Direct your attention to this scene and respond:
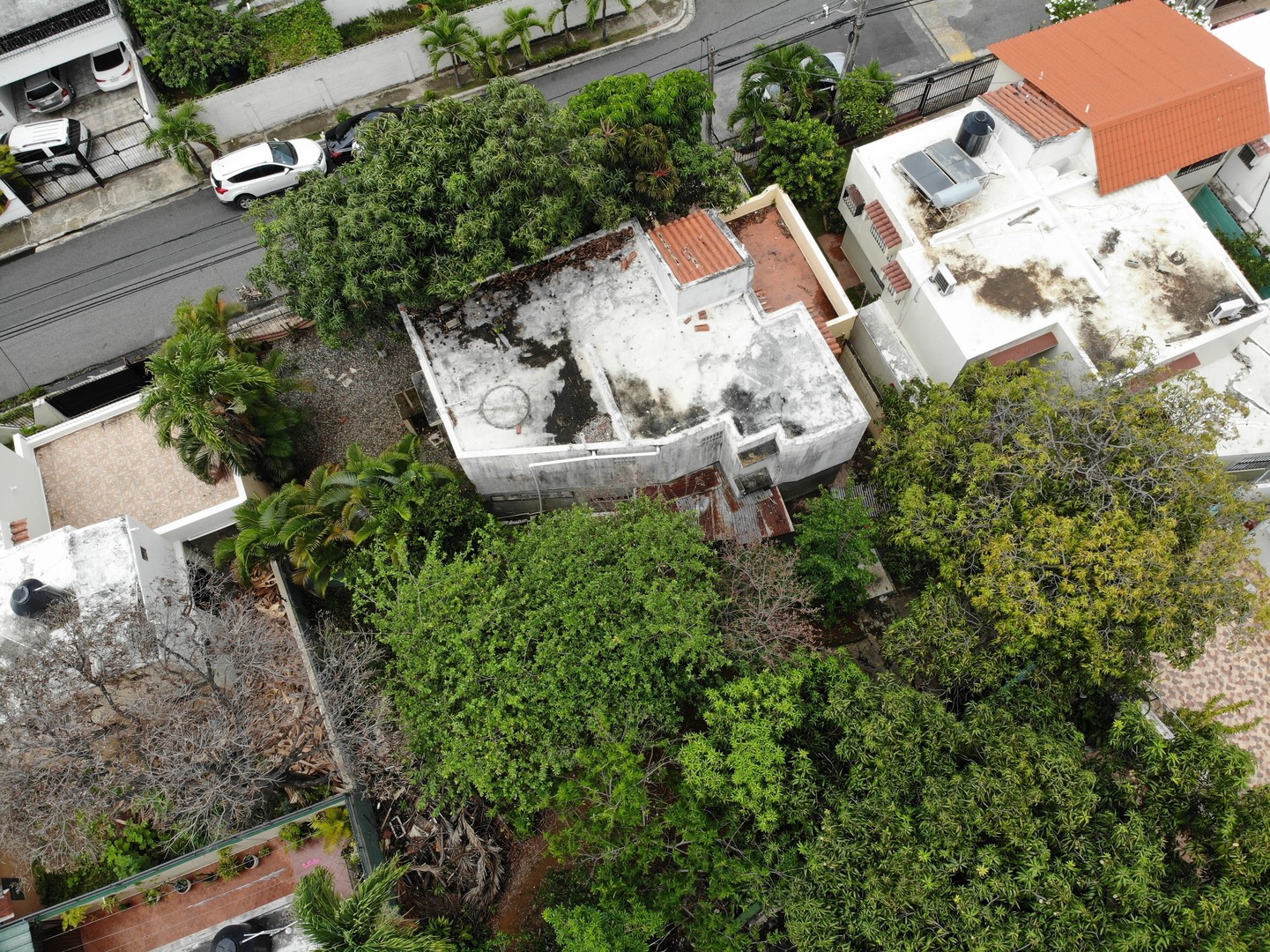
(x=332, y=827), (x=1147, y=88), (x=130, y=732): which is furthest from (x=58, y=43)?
(x=1147, y=88)

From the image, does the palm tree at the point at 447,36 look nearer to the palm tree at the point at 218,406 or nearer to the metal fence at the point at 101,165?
the metal fence at the point at 101,165

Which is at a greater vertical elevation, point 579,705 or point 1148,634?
point 579,705

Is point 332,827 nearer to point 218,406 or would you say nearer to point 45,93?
point 218,406

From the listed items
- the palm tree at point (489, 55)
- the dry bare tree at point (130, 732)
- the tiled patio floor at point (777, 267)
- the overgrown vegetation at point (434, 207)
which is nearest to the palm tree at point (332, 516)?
the dry bare tree at point (130, 732)

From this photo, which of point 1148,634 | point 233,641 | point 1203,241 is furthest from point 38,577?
point 1203,241

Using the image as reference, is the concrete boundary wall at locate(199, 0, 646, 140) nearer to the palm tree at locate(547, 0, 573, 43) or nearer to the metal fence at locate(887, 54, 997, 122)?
the palm tree at locate(547, 0, 573, 43)

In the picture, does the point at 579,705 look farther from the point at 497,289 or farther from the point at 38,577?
the point at 38,577

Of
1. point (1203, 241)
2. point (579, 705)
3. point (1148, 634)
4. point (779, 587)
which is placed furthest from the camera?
point (1203, 241)
